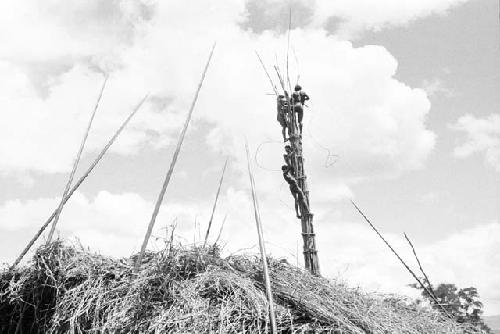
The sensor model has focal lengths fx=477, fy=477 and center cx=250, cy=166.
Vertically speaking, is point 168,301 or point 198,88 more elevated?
point 198,88

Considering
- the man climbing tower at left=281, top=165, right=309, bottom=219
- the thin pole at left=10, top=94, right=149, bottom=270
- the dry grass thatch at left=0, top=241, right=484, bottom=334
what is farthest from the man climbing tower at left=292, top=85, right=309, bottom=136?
the dry grass thatch at left=0, top=241, right=484, bottom=334

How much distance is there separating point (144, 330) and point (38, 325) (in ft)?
3.14

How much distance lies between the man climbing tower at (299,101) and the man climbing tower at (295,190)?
737mm

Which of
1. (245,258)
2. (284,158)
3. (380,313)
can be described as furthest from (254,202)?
(284,158)

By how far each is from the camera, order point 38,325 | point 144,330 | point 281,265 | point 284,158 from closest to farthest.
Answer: point 144,330
point 38,325
point 281,265
point 284,158

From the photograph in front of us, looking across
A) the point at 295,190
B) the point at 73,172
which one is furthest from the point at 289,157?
the point at 73,172

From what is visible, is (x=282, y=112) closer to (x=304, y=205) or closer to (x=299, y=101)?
(x=299, y=101)

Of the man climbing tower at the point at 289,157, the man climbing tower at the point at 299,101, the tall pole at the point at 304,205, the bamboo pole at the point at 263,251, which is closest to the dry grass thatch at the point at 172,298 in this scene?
the bamboo pole at the point at 263,251

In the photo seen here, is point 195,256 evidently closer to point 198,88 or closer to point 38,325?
point 38,325

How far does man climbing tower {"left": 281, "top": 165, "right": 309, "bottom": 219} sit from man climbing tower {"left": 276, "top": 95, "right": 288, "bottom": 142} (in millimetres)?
555

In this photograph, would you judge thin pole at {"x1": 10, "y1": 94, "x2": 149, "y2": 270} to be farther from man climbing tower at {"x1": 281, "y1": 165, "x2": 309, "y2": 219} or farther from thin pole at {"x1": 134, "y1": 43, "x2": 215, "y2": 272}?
man climbing tower at {"x1": 281, "y1": 165, "x2": 309, "y2": 219}

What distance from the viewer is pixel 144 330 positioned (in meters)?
3.12

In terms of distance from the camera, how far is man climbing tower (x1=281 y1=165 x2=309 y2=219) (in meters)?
7.01

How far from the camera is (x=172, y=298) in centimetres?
327
